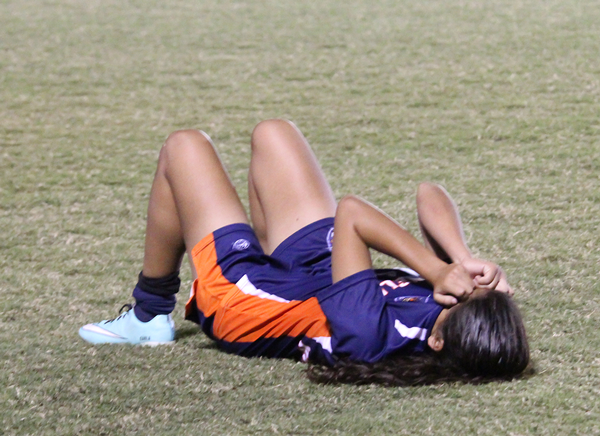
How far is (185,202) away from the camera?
2.36 m

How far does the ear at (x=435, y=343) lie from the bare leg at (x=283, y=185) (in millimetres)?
552

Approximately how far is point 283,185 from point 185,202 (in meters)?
0.29

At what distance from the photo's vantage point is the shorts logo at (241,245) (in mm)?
2262

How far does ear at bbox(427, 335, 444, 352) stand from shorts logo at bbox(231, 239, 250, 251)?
0.57 m

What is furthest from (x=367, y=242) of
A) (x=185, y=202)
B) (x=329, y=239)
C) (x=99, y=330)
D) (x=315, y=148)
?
(x=315, y=148)

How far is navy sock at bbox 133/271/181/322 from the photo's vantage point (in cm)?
239

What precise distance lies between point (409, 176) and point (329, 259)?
5.37ft

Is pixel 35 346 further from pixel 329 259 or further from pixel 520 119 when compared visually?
pixel 520 119

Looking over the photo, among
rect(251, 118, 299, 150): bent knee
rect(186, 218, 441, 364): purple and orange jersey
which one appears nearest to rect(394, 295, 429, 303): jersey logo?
rect(186, 218, 441, 364): purple and orange jersey

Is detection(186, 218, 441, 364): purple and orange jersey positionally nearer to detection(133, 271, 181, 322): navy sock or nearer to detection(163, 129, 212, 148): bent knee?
detection(133, 271, 181, 322): navy sock

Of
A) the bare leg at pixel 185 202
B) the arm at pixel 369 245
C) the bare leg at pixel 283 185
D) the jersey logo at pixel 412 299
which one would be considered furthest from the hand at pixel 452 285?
the bare leg at pixel 185 202

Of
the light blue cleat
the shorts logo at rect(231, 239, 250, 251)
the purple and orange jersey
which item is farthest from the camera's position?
the light blue cleat

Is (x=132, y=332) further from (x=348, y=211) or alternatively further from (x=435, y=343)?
(x=435, y=343)

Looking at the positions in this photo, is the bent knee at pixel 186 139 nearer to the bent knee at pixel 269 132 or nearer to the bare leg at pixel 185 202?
the bare leg at pixel 185 202
